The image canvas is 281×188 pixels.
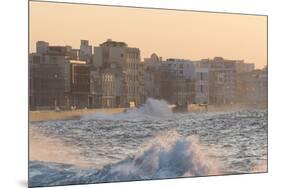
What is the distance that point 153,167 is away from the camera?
348 cm

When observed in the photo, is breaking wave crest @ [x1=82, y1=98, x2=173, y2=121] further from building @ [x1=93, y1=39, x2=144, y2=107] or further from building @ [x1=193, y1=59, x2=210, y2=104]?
building @ [x1=193, y1=59, x2=210, y2=104]

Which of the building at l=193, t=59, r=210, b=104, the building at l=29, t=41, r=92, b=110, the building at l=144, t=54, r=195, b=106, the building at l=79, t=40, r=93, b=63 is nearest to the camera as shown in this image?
the building at l=29, t=41, r=92, b=110

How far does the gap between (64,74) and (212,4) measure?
1283mm

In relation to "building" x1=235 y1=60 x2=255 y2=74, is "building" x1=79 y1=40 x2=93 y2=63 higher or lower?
higher

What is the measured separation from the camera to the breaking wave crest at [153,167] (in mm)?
3287

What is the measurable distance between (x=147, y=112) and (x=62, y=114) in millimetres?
626

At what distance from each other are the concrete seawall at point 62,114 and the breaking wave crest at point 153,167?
318mm

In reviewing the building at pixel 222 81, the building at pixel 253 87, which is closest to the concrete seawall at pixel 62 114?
the building at pixel 222 81

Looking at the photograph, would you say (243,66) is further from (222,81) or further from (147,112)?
(147,112)

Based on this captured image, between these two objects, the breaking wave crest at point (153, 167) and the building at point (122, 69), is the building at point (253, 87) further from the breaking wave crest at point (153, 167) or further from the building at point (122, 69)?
the building at point (122, 69)

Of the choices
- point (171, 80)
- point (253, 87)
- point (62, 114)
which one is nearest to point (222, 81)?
point (253, 87)

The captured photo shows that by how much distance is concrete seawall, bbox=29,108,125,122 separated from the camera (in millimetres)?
3229

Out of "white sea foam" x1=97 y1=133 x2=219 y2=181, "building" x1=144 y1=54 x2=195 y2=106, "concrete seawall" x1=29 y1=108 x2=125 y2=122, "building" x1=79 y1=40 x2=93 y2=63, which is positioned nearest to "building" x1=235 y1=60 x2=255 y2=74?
"building" x1=144 y1=54 x2=195 y2=106
